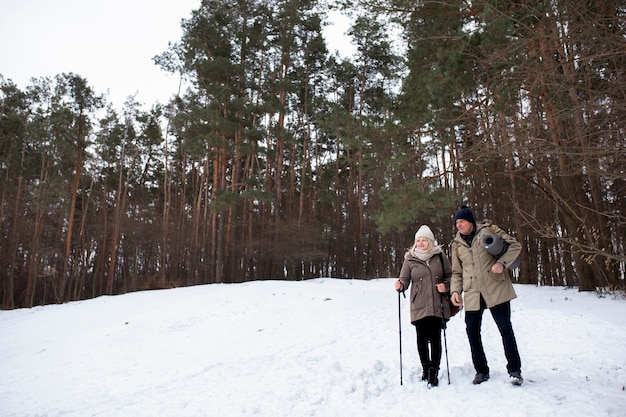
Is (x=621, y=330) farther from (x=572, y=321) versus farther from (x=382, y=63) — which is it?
(x=382, y=63)

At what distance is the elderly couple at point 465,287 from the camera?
339 centimetres

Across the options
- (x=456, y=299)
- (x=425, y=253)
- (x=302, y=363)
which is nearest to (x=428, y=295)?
(x=456, y=299)

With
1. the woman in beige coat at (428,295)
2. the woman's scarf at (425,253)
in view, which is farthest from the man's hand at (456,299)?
the woman's scarf at (425,253)

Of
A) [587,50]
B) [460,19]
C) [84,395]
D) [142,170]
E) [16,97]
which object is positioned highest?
[16,97]

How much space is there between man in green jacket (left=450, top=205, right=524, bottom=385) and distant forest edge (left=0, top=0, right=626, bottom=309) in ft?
12.8

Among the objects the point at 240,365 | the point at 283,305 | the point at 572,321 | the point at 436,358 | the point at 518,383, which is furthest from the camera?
the point at 283,305

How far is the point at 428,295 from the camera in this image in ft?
12.3

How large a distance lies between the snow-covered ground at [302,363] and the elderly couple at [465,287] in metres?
0.28

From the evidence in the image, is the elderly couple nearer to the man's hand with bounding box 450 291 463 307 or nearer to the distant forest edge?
the man's hand with bounding box 450 291 463 307

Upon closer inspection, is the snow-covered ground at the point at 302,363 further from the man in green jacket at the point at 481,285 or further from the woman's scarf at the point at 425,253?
the woman's scarf at the point at 425,253

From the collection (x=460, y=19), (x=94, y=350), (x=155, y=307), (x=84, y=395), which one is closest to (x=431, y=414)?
(x=84, y=395)

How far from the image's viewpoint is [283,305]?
31.9 ft

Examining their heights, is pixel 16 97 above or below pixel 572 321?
above

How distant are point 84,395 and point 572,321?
24.3ft
